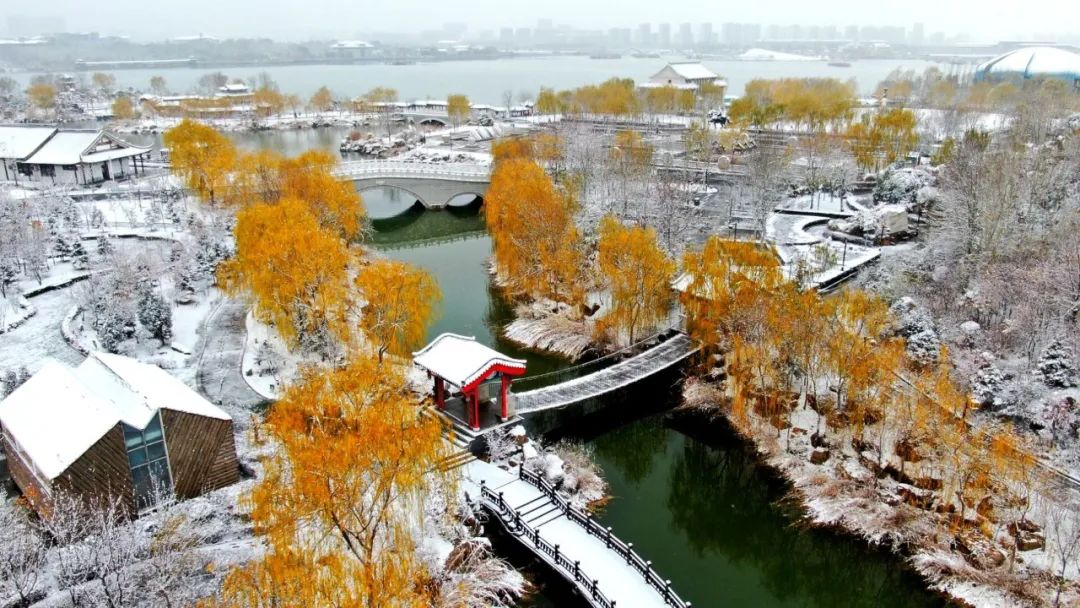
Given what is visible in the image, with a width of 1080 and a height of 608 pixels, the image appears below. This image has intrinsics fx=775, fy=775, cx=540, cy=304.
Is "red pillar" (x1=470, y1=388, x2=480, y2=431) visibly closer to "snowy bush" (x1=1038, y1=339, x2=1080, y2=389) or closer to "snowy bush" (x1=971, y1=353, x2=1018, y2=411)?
"snowy bush" (x1=971, y1=353, x2=1018, y2=411)

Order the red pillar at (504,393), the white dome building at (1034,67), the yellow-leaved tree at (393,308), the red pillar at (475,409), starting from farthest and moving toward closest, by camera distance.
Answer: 1. the white dome building at (1034,67)
2. the yellow-leaved tree at (393,308)
3. the red pillar at (504,393)
4. the red pillar at (475,409)

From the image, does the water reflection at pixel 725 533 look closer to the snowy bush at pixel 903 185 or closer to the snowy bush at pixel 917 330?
the snowy bush at pixel 917 330

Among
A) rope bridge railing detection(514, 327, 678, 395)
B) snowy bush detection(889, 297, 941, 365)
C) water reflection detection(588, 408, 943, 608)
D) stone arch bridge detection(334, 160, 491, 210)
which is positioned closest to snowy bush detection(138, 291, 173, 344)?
rope bridge railing detection(514, 327, 678, 395)

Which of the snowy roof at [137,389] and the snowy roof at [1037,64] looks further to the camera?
the snowy roof at [1037,64]

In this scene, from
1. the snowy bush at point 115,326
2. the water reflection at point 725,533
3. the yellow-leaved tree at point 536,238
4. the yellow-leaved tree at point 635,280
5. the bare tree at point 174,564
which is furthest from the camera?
the yellow-leaved tree at point 536,238

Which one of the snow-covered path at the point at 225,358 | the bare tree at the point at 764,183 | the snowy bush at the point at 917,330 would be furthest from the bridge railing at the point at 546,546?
the bare tree at the point at 764,183

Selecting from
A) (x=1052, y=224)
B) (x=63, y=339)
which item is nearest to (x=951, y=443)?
(x=1052, y=224)

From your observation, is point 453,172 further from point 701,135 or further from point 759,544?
point 759,544

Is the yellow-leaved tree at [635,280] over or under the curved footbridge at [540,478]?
over
